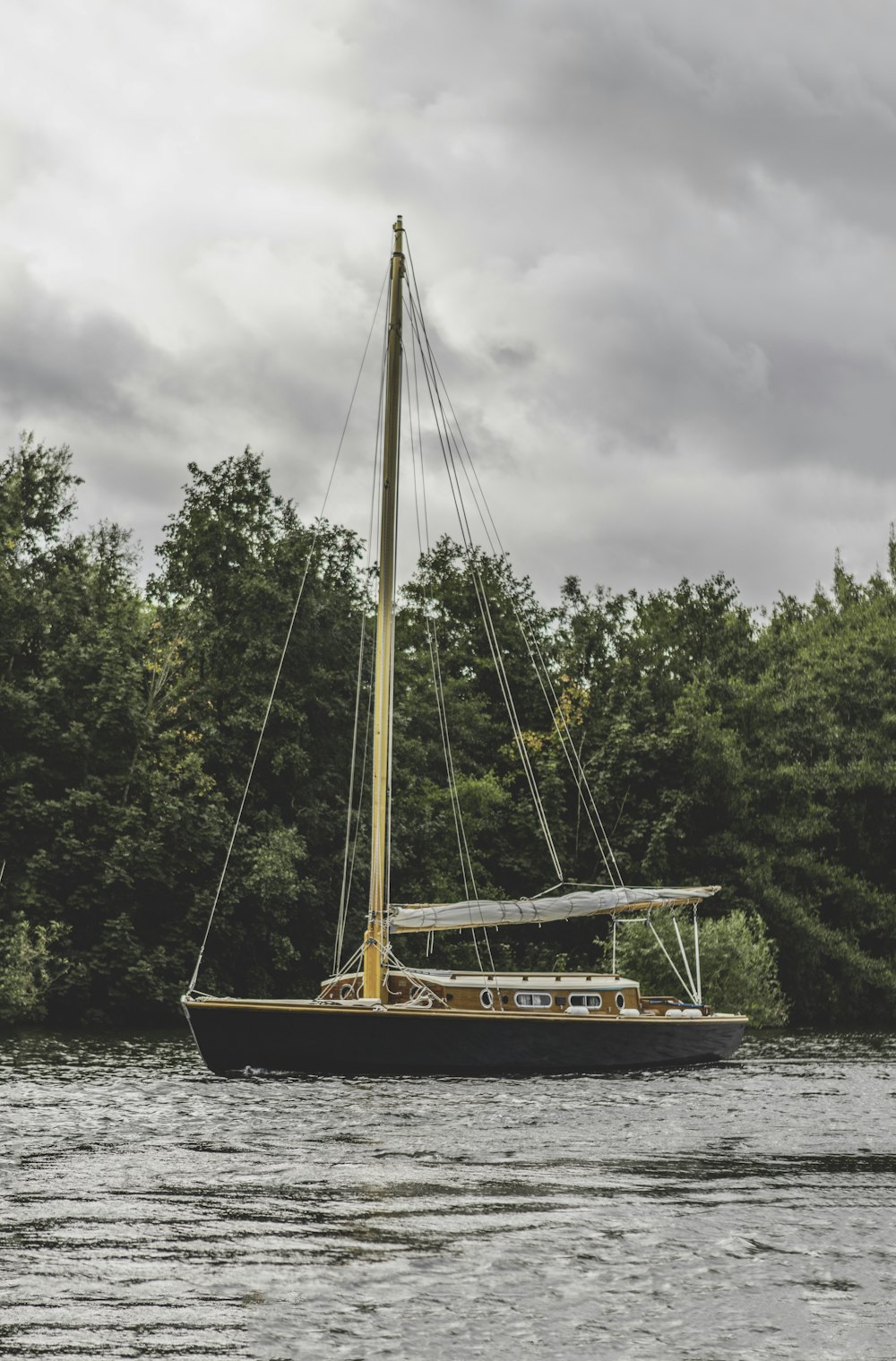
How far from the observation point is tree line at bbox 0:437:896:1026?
48531 millimetres

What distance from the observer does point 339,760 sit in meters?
56.5

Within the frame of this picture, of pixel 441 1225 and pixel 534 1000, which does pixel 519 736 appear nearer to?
pixel 534 1000

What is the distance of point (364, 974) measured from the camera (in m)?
32.9

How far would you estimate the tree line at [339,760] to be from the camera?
159 feet

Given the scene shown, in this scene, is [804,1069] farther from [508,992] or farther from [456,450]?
[456,450]

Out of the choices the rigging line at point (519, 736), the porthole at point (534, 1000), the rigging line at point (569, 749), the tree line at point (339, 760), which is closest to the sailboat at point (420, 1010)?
the porthole at point (534, 1000)

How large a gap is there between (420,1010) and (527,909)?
20.1 ft

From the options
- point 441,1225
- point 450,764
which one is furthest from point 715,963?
point 441,1225

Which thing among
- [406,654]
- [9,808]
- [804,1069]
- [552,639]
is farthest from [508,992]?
[552,639]

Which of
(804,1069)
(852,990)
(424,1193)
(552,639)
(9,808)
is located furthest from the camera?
(552,639)

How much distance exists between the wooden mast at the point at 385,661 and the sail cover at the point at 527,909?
1.06m

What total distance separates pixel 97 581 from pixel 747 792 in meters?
31.7

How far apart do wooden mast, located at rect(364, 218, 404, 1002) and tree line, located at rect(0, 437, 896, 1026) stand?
15411 mm

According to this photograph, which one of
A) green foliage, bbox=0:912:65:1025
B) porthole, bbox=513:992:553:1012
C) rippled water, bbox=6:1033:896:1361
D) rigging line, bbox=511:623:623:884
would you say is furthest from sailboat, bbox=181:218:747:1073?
rigging line, bbox=511:623:623:884
